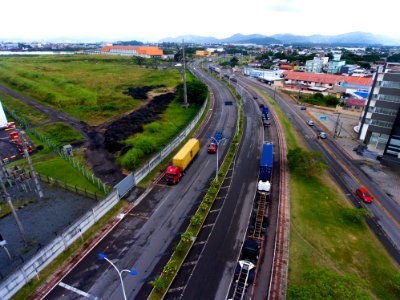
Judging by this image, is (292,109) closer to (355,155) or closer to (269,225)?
(355,155)

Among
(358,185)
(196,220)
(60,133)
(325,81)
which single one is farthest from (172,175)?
(325,81)

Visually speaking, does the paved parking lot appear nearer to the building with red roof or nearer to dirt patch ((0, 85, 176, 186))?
dirt patch ((0, 85, 176, 186))


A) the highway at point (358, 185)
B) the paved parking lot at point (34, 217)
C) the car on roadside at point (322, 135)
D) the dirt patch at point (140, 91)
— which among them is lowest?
the highway at point (358, 185)

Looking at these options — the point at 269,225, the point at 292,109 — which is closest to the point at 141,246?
the point at 269,225

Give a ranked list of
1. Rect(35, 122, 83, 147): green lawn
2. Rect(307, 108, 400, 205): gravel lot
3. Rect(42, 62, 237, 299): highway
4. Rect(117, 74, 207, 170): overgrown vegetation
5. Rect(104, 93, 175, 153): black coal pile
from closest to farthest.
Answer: Rect(42, 62, 237, 299): highway → Rect(307, 108, 400, 205): gravel lot → Rect(117, 74, 207, 170): overgrown vegetation → Rect(104, 93, 175, 153): black coal pile → Rect(35, 122, 83, 147): green lawn

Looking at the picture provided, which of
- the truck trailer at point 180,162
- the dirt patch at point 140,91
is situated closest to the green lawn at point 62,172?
the truck trailer at point 180,162

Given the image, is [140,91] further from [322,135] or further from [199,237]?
[199,237]

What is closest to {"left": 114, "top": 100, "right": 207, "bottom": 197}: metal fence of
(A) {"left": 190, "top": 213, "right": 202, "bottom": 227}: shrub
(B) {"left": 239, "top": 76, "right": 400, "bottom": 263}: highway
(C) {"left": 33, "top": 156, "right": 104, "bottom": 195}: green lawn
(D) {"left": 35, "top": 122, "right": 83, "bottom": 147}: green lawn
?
(C) {"left": 33, "top": 156, "right": 104, "bottom": 195}: green lawn

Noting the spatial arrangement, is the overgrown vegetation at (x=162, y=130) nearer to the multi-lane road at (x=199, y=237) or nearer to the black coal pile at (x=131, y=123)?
the black coal pile at (x=131, y=123)
